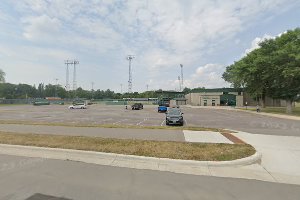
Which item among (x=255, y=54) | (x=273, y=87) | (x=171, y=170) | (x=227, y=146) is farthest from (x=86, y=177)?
(x=255, y=54)

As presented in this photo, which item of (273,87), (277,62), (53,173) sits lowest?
(53,173)

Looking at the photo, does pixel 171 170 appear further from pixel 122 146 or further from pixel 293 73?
pixel 293 73

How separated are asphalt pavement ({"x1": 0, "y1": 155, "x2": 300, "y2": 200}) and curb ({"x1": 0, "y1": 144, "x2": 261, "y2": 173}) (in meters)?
0.62

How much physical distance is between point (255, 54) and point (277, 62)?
9.59 metres

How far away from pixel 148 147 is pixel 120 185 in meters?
3.84

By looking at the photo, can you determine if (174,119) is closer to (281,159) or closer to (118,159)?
(281,159)

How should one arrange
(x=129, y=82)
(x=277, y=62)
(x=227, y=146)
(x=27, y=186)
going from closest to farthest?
1. (x=27, y=186)
2. (x=227, y=146)
3. (x=277, y=62)
4. (x=129, y=82)

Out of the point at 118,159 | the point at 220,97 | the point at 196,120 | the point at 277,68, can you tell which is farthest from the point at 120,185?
the point at 220,97

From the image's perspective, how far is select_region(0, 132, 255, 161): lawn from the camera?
28.4ft

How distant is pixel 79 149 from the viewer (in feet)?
31.1

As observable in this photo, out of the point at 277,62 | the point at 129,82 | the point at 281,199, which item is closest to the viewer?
the point at 281,199

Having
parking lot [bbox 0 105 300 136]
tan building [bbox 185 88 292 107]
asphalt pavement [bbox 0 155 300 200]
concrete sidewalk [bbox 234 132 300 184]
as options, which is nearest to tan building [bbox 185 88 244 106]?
tan building [bbox 185 88 292 107]

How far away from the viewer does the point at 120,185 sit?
605 centimetres

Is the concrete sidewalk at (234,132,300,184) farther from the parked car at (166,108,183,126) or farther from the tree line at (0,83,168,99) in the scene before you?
the tree line at (0,83,168,99)
